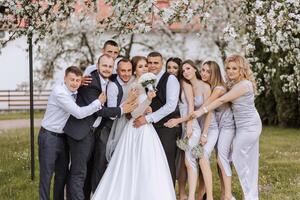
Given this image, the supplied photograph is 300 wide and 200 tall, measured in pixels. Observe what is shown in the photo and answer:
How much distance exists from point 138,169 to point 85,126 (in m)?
0.79

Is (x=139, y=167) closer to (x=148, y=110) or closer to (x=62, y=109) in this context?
(x=148, y=110)

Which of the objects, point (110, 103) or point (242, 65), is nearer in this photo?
point (110, 103)

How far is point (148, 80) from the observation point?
6.59m

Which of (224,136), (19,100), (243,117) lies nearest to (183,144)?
(224,136)

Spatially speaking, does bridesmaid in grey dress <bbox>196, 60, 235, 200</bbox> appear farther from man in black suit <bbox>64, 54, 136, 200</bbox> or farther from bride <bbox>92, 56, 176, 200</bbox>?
man in black suit <bbox>64, 54, 136, 200</bbox>

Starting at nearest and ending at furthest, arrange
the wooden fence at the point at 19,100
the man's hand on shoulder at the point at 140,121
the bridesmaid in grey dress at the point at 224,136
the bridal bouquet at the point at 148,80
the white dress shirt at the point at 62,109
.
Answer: the white dress shirt at the point at 62,109 → the bridal bouquet at the point at 148,80 → the man's hand on shoulder at the point at 140,121 → the bridesmaid in grey dress at the point at 224,136 → the wooden fence at the point at 19,100

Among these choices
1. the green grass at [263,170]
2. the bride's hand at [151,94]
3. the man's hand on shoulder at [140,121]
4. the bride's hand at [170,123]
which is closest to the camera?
the bride's hand at [151,94]

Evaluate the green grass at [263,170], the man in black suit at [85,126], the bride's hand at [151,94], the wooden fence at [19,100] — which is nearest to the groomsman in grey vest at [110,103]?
the man in black suit at [85,126]

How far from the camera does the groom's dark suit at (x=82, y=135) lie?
664cm

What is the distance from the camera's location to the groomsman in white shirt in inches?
257

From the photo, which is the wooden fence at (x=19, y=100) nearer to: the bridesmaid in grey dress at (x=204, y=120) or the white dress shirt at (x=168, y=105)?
the bridesmaid in grey dress at (x=204, y=120)

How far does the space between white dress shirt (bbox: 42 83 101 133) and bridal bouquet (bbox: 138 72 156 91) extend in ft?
1.76

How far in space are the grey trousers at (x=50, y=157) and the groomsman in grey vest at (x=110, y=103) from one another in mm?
371

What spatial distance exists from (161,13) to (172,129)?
1622 mm
